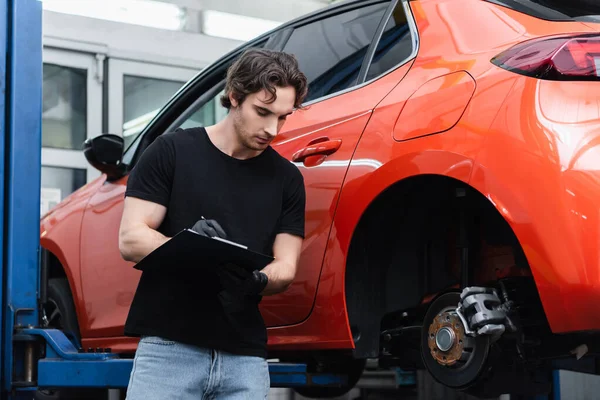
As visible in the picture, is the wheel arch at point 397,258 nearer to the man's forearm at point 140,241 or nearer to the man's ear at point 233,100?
the man's ear at point 233,100

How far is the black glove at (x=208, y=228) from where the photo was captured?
2.40 m

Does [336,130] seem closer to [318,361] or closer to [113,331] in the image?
[318,361]

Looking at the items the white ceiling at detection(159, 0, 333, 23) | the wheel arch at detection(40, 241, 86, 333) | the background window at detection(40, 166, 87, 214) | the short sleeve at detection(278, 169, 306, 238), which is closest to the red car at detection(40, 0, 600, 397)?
the short sleeve at detection(278, 169, 306, 238)

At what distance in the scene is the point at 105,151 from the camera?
4.22 metres

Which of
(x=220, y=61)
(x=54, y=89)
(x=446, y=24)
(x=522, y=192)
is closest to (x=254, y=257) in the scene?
(x=522, y=192)

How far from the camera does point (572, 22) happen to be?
2.79m

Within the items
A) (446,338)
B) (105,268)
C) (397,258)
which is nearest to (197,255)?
(446,338)

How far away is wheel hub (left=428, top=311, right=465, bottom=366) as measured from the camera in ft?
8.77

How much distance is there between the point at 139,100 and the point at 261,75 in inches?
245

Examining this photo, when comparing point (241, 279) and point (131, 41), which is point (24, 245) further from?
point (131, 41)

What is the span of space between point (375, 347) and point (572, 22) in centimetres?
124

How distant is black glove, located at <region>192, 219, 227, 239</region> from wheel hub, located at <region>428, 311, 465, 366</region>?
754 mm

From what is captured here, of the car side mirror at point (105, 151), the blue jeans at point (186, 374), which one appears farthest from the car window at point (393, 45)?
the car side mirror at point (105, 151)

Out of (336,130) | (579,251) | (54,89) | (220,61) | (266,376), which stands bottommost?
(266,376)
